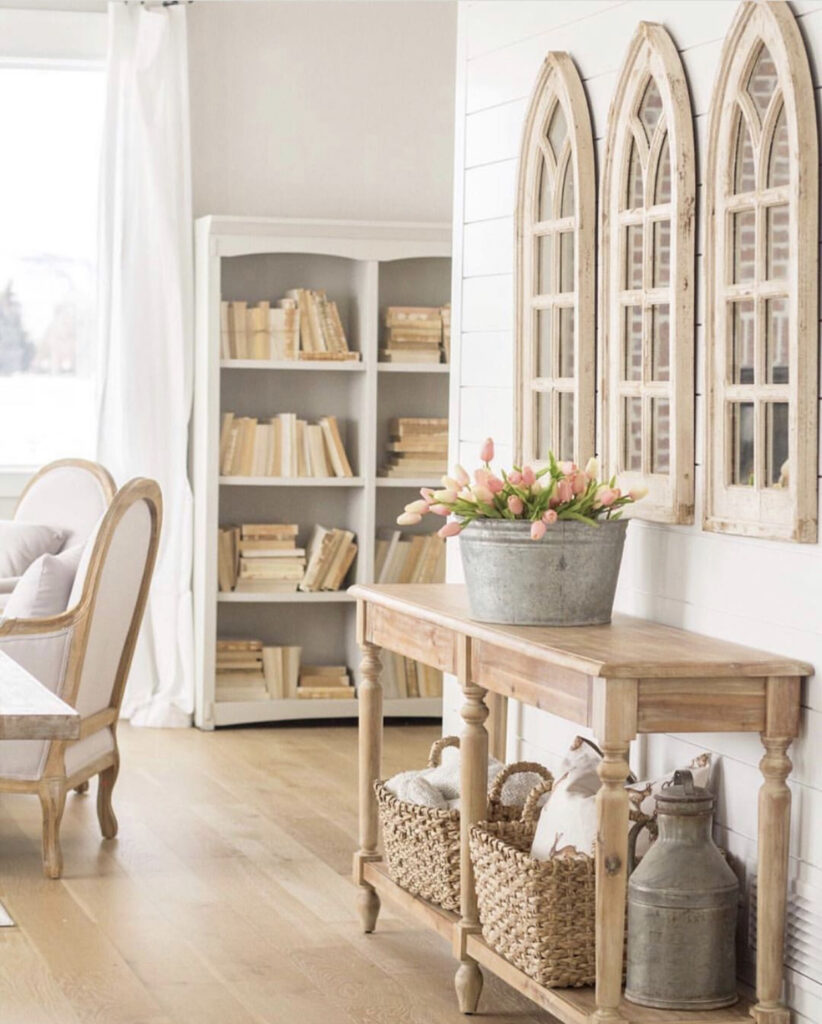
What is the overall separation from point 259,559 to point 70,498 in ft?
3.41

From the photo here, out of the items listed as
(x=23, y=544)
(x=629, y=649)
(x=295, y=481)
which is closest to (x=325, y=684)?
(x=295, y=481)

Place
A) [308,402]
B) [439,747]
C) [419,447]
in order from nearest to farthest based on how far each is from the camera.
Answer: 1. [439,747]
2. [419,447]
3. [308,402]

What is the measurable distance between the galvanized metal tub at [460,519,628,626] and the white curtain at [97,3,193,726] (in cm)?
359

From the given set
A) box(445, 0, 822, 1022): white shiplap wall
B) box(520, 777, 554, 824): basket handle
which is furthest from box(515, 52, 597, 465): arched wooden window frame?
box(520, 777, 554, 824): basket handle

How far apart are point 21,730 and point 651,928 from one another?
119cm

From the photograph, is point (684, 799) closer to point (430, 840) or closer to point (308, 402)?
point (430, 840)

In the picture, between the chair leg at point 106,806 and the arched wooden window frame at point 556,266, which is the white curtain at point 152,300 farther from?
the arched wooden window frame at point 556,266

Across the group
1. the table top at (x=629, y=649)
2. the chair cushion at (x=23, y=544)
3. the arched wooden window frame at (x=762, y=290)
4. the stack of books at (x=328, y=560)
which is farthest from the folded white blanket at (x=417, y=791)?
the stack of books at (x=328, y=560)

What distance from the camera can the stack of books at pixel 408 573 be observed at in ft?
22.5

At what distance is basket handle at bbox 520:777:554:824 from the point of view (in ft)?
11.2

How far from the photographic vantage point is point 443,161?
7.20 m

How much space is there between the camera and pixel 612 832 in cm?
289

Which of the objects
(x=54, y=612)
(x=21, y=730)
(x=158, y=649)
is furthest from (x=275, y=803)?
(x=21, y=730)

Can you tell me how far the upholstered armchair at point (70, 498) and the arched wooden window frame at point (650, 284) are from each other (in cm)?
258
